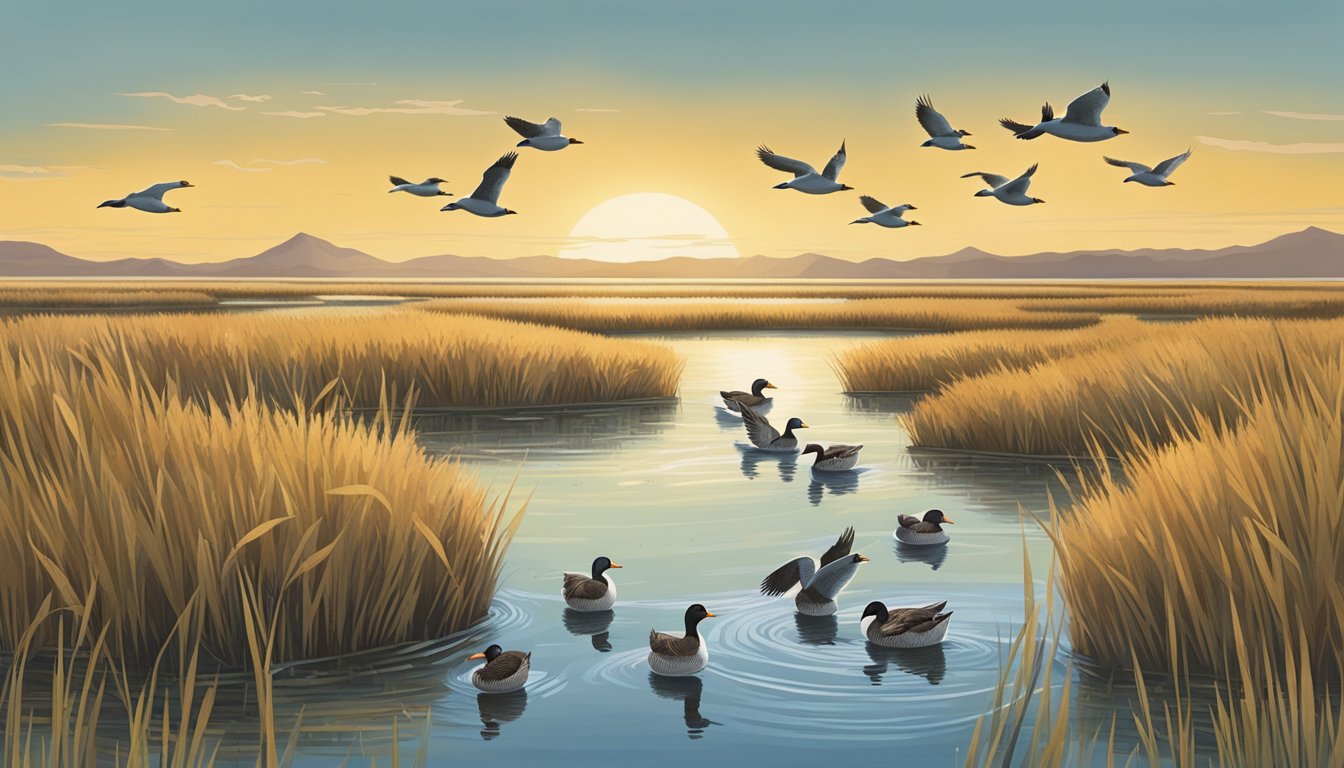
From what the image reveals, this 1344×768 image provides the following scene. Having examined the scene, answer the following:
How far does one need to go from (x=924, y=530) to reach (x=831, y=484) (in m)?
3.71

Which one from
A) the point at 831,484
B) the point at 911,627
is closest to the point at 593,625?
the point at 911,627

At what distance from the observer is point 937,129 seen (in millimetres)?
19375

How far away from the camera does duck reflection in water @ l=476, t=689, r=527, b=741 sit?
19.1 feet

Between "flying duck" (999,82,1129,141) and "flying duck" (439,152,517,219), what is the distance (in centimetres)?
764

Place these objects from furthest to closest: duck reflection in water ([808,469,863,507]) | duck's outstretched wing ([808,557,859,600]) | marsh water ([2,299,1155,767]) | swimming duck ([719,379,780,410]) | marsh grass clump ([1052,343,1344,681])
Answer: swimming duck ([719,379,780,410]) < duck reflection in water ([808,469,863,507]) < duck's outstretched wing ([808,557,859,600]) < marsh grass clump ([1052,343,1344,681]) < marsh water ([2,299,1155,767])

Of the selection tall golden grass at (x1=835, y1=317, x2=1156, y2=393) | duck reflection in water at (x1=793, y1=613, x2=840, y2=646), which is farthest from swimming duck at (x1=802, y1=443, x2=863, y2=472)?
tall golden grass at (x1=835, y1=317, x2=1156, y2=393)

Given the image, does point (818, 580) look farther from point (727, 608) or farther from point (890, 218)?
point (890, 218)

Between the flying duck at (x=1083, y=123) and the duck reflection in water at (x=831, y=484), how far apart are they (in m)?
5.05

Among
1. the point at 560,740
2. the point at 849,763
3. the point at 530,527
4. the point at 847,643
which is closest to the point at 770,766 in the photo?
the point at 849,763

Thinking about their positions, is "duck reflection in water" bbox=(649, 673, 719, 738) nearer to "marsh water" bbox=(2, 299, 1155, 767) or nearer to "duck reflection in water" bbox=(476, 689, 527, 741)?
"marsh water" bbox=(2, 299, 1155, 767)

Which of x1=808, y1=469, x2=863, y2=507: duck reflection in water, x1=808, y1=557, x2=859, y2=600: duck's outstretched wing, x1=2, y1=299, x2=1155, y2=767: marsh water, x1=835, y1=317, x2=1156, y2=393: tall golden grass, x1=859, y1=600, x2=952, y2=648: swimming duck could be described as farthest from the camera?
x1=835, y1=317, x2=1156, y2=393: tall golden grass

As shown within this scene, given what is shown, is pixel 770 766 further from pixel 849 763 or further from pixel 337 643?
pixel 337 643

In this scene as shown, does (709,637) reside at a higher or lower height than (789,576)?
lower

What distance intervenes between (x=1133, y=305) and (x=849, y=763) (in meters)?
60.9
